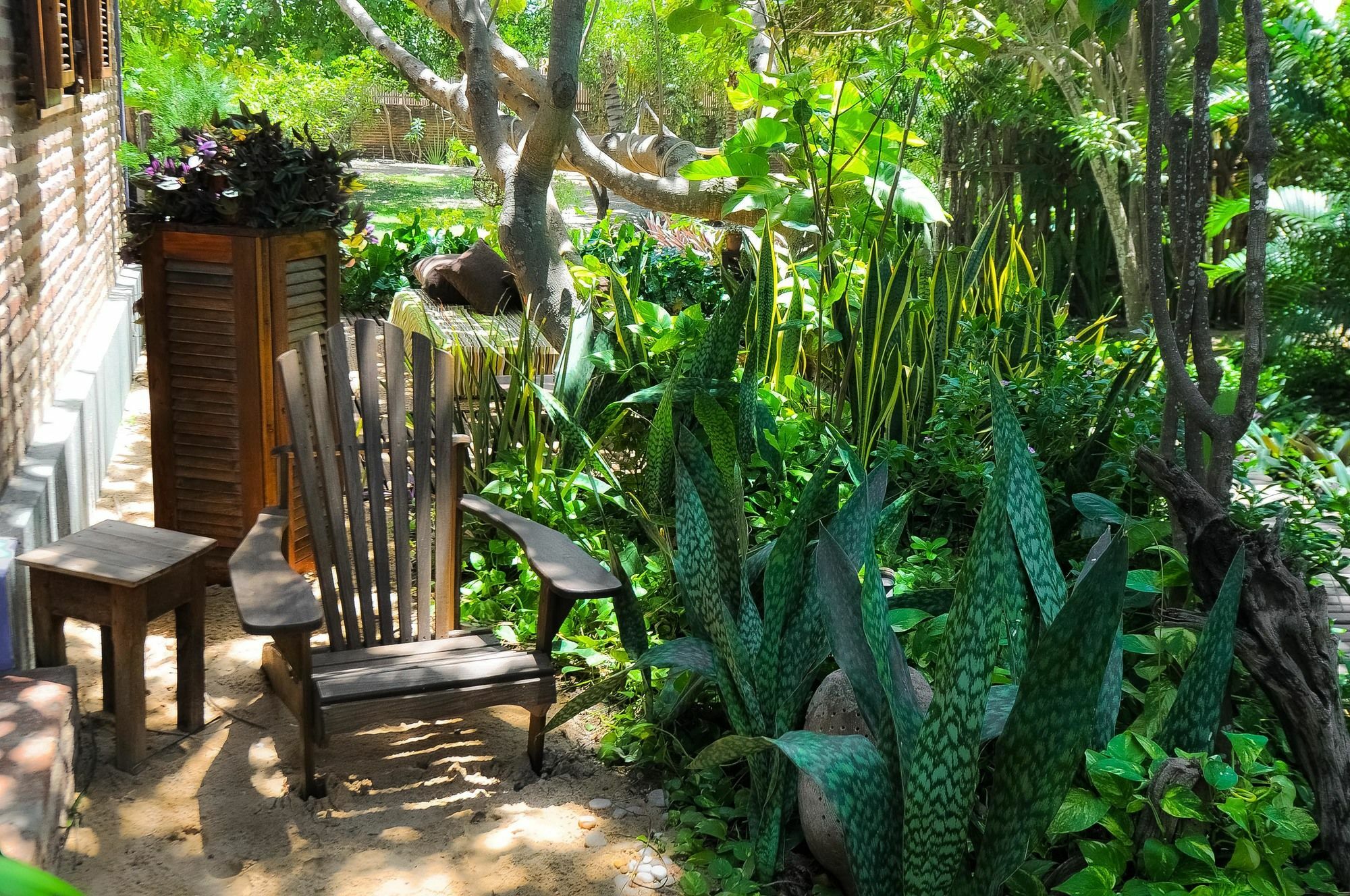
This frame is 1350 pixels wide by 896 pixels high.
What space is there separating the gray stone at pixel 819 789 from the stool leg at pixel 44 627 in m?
1.80

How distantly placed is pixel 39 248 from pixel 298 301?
105 centimetres


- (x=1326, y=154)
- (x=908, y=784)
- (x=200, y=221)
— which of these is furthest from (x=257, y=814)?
(x=1326, y=154)

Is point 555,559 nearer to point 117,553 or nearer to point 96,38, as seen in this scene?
point 117,553

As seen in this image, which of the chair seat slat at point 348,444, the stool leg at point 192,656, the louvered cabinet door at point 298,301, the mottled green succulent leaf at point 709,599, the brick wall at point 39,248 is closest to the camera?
the mottled green succulent leaf at point 709,599

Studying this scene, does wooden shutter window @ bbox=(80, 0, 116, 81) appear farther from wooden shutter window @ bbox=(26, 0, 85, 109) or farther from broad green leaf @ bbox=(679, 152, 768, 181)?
broad green leaf @ bbox=(679, 152, 768, 181)

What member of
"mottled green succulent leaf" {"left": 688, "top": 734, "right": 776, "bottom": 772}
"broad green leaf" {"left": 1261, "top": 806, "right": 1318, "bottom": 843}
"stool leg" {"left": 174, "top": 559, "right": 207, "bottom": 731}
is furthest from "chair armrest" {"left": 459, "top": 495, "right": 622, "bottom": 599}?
"broad green leaf" {"left": 1261, "top": 806, "right": 1318, "bottom": 843}

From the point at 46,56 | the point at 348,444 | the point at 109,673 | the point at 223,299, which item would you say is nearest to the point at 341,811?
the point at 109,673

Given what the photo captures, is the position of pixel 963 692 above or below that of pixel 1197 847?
above

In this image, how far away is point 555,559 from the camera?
8.70 ft

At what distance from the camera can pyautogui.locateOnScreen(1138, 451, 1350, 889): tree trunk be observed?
209cm

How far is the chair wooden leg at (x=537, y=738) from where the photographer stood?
2613mm

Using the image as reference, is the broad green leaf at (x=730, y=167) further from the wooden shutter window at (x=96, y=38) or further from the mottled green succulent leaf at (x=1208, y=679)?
the wooden shutter window at (x=96, y=38)

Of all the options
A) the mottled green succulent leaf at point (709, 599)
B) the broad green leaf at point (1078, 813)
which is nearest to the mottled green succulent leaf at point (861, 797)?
the broad green leaf at point (1078, 813)

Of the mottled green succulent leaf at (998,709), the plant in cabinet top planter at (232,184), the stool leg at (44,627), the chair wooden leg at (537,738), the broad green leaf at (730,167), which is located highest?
the broad green leaf at (730,167)
